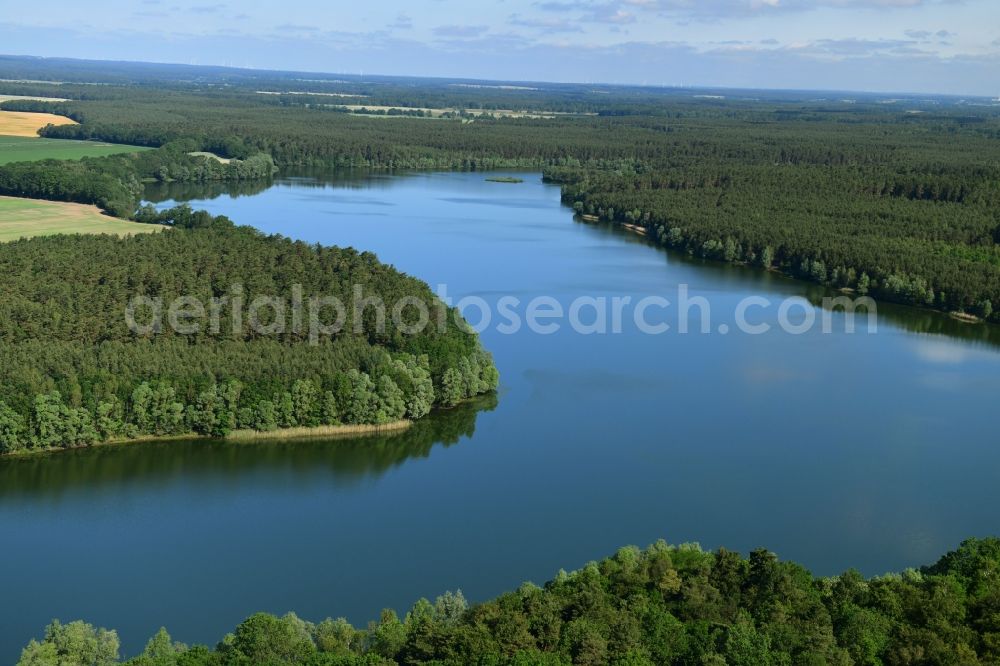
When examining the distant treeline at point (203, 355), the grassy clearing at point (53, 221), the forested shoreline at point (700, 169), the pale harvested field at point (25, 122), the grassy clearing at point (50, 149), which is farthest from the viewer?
the pale harvested field at point (25, 122)

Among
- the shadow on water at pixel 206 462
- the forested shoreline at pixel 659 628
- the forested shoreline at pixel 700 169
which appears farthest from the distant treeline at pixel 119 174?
the forested shoreline at pixel 659 628

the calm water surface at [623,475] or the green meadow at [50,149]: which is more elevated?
the green meadow at [50,149]

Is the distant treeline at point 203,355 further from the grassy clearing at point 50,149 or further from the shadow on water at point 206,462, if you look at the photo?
the grassy clearing at point 50,149

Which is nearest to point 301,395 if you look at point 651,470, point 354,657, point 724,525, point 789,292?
point 651,470

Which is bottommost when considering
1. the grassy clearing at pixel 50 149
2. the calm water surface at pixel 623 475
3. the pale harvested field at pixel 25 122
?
the calm water surface at pixel 623 475

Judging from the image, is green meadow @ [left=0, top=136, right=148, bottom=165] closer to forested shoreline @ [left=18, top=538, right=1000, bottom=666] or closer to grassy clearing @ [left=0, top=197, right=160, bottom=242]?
grassy clearing @ [left=0, top=197, right=160, bottom=242]
